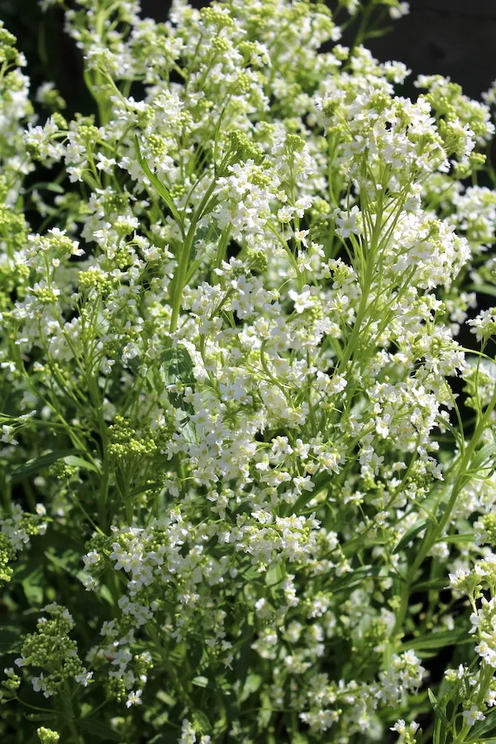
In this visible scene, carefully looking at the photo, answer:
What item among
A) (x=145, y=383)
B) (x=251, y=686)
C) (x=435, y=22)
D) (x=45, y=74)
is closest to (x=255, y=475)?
(x=145, y=383)

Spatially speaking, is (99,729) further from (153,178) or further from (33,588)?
(153,178)

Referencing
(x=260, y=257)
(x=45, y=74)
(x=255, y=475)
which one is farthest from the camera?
(x=45, y=74)

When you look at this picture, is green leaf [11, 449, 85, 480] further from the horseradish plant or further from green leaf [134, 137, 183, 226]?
green leaf [134, 137, 183, 226]

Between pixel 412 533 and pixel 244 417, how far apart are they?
0.65 m

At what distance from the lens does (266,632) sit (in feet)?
7.72

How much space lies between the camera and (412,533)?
2.26 metres

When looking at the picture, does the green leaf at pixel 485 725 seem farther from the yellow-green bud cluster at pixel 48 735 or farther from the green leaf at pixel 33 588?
the green leaf at pixel 33 588

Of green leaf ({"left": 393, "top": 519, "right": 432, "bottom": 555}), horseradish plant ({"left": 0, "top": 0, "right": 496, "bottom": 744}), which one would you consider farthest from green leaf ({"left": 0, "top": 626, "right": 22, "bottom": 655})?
green leaf ({"left": 393, "top": 519, "right": 432, "bottom": 555})

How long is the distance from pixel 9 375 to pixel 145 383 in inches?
25.3

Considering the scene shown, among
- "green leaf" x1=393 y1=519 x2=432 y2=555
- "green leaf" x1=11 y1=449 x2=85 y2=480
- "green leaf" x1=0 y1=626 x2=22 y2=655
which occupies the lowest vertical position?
"green leaf" x1=0 y1=626 x2=22 y2=655

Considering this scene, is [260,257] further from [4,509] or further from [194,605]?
[4,509]

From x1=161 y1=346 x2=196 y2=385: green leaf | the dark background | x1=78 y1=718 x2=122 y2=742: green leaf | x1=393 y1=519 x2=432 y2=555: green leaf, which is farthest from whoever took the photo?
the dark background

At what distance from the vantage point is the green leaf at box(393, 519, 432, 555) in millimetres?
2227

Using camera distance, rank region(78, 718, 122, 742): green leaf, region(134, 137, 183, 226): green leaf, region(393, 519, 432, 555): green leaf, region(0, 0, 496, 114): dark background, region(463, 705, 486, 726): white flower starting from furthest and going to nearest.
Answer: region(0, 0, 496, 114): dark background
region(78, 718, 122, 742): green leaf
region(393, 519, 432, 555): green leaf
region(134, 137, 183, 226): green leaf
region(463, 705, 486, 726): white flower
